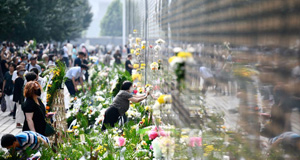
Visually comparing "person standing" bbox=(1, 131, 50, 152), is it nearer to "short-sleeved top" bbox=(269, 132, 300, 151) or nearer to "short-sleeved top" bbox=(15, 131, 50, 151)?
"short-sleeved top" bbox=(15, 131, 50, 151)

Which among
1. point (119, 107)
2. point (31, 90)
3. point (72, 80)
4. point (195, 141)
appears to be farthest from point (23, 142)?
point (72, 80)

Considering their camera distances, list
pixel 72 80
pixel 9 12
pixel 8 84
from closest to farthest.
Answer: pixel 8 84 → pixel 72 80 → pixel 9 12

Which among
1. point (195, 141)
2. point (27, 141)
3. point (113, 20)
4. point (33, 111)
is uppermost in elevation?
point (113, 20)

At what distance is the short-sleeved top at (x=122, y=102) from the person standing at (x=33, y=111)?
1.39 meters

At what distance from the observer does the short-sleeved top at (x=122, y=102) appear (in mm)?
7156

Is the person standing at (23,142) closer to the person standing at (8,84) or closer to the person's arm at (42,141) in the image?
the person's arm at (42,141)

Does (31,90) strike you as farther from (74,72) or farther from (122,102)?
(74,72)

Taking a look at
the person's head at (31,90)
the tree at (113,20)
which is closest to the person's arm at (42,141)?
the person's head at (31,90)

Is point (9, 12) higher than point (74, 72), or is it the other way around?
point (9, 12)

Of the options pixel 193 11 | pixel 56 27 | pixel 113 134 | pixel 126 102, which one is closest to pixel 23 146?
pixel 113 134

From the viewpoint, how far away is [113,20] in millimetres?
106062

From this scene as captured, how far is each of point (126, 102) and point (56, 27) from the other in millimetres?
25119

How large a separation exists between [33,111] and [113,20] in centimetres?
10144

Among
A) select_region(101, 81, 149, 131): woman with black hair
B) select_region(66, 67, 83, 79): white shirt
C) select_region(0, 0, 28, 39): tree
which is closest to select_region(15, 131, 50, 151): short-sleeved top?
select_region(101, 81, 149, 131): woman with black hair
